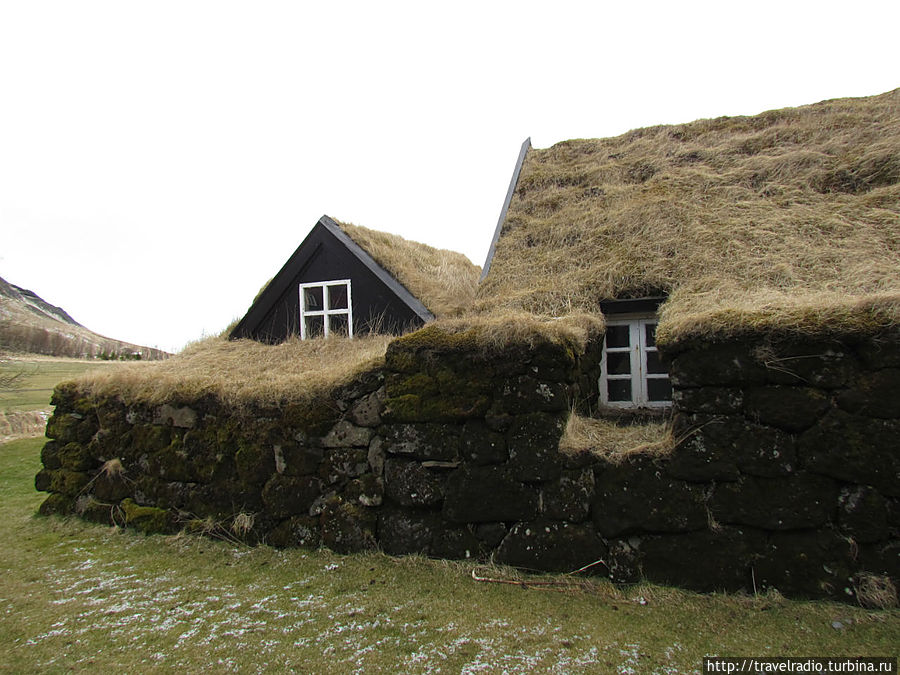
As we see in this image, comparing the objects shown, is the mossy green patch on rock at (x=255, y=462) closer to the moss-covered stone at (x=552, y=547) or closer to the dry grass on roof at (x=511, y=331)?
the dry grass on roof at (x=511, y=331)

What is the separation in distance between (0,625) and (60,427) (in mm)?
4580

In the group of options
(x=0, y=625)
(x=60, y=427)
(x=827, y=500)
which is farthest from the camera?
(x=60, y=427)

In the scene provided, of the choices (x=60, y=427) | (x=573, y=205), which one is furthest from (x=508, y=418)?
(x=60, y=427)

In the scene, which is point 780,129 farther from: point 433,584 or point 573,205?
A: point 433,584

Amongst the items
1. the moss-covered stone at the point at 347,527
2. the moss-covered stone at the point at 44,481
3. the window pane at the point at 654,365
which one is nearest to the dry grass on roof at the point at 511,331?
the window pane at the point at 654,365

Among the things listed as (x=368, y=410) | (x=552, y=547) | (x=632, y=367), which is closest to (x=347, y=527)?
(x=368, y=410)

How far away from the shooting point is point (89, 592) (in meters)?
6.09

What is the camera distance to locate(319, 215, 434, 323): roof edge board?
992 cm

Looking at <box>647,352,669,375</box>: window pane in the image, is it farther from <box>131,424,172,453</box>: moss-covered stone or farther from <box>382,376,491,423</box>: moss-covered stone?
<box>131,424,172,453</box>: moss-covered stone

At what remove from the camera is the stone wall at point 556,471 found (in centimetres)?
501

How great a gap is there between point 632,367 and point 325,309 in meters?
5.73

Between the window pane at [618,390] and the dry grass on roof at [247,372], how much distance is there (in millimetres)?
3298

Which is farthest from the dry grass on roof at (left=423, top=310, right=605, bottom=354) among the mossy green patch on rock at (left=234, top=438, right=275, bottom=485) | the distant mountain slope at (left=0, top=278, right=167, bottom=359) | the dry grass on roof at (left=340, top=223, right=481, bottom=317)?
the distant mountain slope at (left=0, top=278, right=167, bottom=359)

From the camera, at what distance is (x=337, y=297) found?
429 inches
